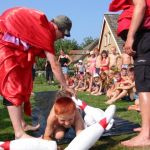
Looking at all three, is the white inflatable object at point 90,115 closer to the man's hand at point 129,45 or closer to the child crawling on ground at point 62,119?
the child crawling on ground at point 62,119

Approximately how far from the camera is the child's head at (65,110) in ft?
13.9

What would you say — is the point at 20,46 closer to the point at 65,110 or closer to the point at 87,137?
the point at 65,110

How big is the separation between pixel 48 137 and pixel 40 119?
5.06ft

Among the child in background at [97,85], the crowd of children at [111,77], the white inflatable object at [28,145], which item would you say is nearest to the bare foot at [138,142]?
the white inflatable object at [28,145]

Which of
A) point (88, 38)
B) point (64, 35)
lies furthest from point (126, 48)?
point (88, 38)

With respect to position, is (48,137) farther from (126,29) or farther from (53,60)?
(126,29)

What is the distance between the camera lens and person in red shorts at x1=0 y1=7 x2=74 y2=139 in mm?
4539

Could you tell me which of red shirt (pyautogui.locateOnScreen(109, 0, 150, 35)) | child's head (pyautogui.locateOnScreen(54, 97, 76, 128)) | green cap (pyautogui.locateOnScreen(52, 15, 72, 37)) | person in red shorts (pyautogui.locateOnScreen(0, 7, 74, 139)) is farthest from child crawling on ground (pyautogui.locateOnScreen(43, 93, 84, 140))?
red shirt (pyautogui.locateOnScreen(109, 0, 150, 35))

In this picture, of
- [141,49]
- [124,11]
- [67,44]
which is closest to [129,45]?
[141,49]

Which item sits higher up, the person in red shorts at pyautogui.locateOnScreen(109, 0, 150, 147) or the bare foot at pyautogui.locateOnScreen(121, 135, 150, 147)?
the person in red shorts at pyautogui.locateOnScreen(109, 0, 150, 147)

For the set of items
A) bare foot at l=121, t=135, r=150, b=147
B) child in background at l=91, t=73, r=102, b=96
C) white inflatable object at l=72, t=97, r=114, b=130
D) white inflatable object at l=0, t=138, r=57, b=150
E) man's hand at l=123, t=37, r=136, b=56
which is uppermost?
man's hand at l=123, t=37, r=136, b=56

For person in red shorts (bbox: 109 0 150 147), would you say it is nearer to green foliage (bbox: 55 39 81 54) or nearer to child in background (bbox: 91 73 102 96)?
child in background (bbox: 91 73 102 96)

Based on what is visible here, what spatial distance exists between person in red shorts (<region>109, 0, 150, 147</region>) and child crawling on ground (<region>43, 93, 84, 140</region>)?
56 cm

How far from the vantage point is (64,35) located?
465 cm
